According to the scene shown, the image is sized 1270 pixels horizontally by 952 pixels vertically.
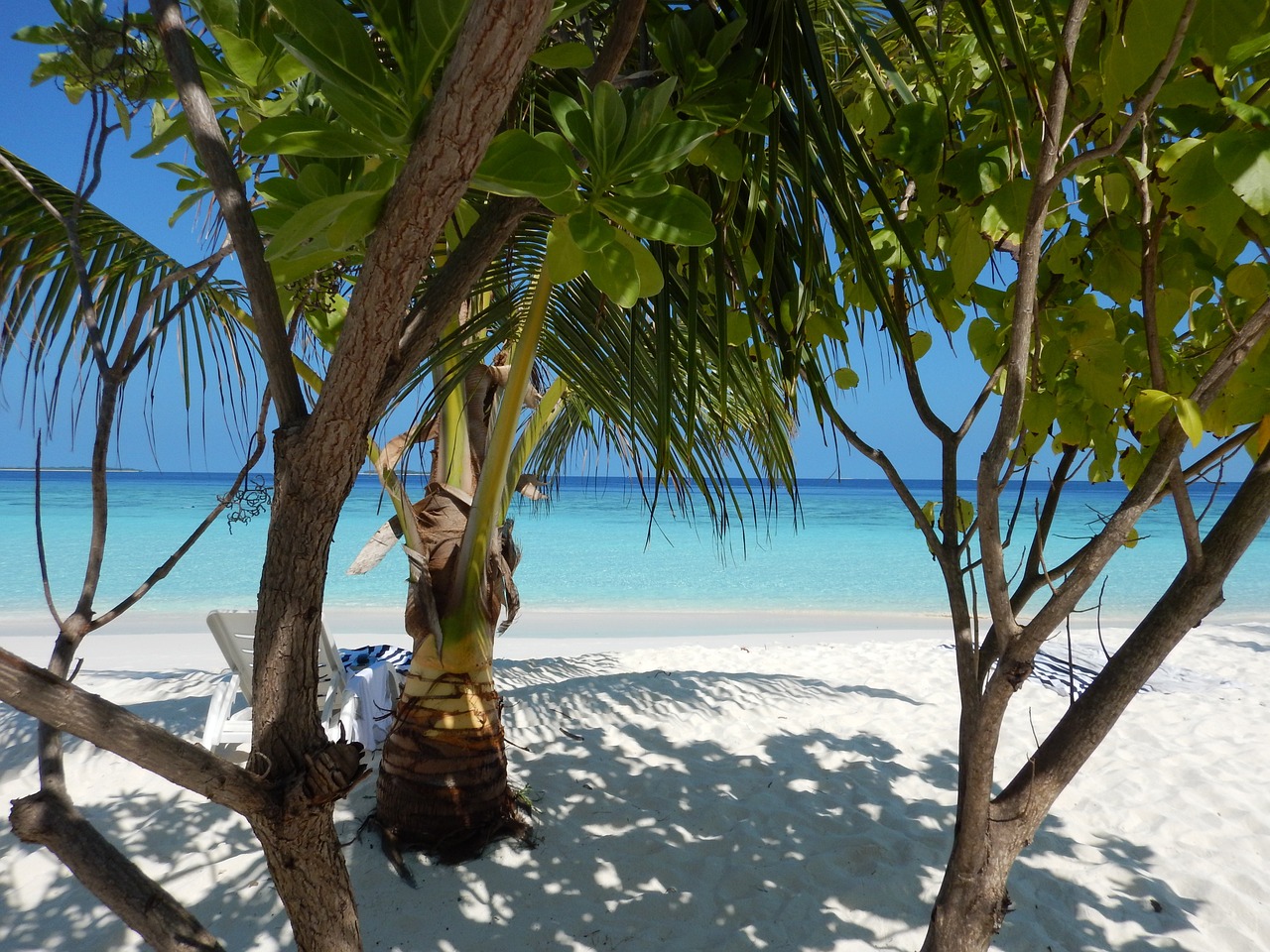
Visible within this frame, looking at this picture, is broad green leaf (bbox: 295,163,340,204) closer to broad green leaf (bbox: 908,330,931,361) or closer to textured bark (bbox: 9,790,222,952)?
textured bark (bbox: 9,790,222,952)

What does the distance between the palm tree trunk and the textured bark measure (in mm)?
1439

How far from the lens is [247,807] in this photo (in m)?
0.98

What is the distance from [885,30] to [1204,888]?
277 centimetres

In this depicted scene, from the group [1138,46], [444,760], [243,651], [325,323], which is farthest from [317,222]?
[243,651]

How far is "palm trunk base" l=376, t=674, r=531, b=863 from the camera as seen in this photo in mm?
2494

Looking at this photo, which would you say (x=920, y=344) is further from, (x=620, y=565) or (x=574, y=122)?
(x=620, y=565)

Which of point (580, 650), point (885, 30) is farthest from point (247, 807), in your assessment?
point (580, 650)

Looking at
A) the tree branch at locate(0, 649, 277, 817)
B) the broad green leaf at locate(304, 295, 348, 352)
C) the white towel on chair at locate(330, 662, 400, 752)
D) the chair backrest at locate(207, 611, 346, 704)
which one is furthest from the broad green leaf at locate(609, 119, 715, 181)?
the chair backrest at locate(207, 611, 346, 704)

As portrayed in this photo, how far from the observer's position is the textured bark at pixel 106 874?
984 mm

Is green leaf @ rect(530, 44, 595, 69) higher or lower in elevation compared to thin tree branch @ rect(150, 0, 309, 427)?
higher

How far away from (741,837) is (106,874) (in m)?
2.21

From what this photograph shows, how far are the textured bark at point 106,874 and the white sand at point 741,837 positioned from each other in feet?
4.45

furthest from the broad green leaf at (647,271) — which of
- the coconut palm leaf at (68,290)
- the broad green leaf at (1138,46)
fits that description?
the coconut palm leaf at (68,290)

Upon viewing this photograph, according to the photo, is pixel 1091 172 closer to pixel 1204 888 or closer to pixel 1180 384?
pixel 1180 384
